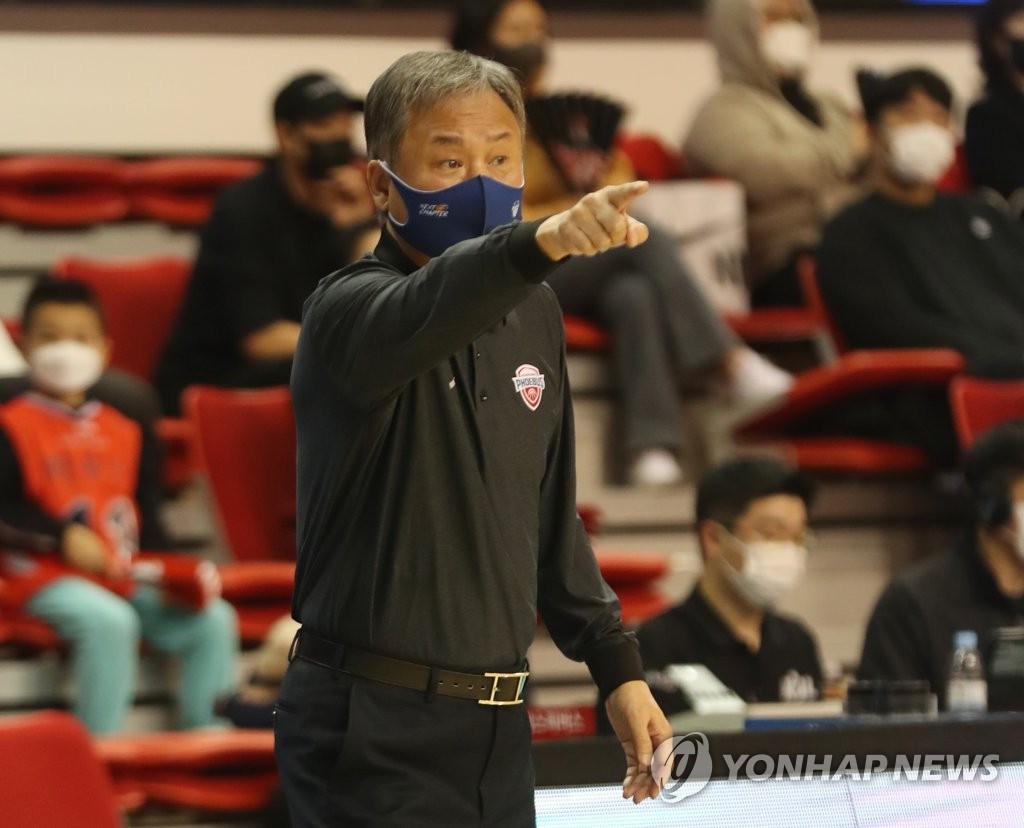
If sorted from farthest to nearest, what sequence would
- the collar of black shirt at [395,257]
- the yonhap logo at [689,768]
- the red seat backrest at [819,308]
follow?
the red seat backrest at [819,308] → the yonhap logo at [689,768] → the collar of black shirt at [395,257]

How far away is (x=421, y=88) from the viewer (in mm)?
1709

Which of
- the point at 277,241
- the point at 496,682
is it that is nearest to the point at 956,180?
the point at 277,241

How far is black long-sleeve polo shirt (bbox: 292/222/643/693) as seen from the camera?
5.49ft

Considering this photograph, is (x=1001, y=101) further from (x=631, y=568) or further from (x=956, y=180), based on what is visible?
(x=631, y=568)

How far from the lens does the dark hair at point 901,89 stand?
5.26 meters

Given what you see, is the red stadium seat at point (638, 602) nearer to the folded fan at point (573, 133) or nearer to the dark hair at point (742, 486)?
the dark hair at point (742, 486)

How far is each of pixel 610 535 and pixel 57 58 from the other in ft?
8.19

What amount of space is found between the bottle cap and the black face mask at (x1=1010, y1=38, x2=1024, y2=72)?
268cm

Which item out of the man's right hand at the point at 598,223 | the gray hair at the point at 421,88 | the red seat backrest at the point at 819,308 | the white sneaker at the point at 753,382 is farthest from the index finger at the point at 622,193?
the red seat backrest at the point at 819,308

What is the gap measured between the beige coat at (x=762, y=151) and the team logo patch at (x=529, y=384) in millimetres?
3729

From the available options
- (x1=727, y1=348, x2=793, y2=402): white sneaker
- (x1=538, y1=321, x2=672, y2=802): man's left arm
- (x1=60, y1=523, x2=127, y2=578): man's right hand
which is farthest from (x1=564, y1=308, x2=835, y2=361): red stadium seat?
(x1=538, y1=321, x2=672, y2=802): man's left arm

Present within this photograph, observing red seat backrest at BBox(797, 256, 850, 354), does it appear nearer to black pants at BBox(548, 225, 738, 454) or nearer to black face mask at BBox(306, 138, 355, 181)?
black pants at BBox(548, 225, 738, 454)

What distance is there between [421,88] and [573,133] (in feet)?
11.1

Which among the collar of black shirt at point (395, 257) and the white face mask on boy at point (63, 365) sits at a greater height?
the white face mask on boy at point (63, 365)
